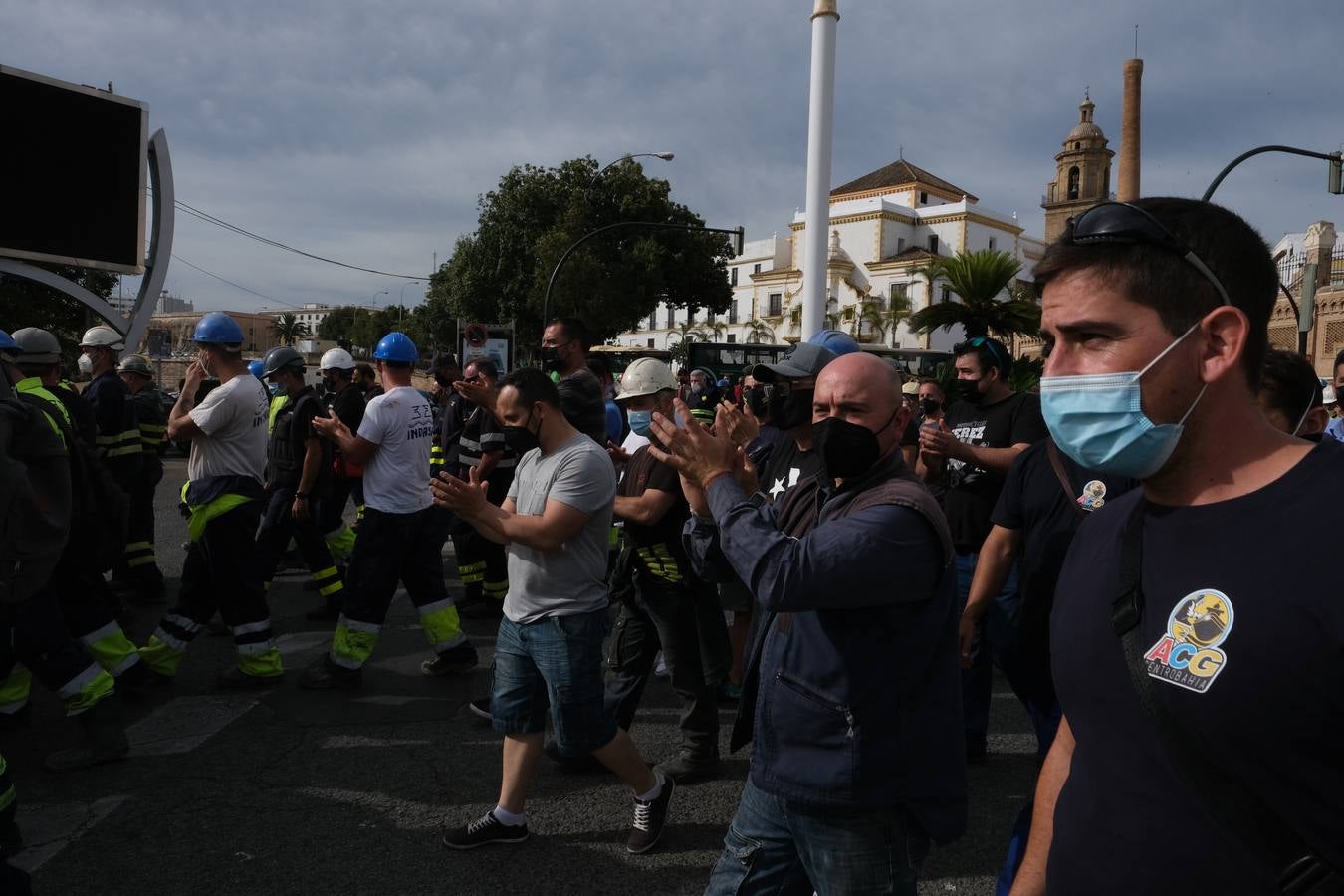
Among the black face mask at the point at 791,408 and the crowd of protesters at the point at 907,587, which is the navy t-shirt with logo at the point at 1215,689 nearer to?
the crowd of protesters at the point at 907,587

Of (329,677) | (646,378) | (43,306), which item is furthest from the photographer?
(43,306)

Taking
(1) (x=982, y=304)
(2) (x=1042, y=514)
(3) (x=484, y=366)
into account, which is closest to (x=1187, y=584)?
(2) (x=1042, y=514)

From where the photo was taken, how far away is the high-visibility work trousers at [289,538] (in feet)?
19.8

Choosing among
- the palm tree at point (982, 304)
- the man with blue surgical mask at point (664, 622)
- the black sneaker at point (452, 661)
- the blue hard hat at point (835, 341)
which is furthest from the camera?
the palm tree at point (982, 304)

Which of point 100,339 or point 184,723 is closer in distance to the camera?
point 184,723

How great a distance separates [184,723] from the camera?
15.6 feet

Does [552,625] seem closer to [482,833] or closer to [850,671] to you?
[482,833]

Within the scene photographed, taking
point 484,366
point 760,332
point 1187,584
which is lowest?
point 1187,584

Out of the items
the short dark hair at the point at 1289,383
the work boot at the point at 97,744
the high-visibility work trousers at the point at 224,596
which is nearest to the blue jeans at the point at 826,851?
the short dark hair at the point at 1289,383

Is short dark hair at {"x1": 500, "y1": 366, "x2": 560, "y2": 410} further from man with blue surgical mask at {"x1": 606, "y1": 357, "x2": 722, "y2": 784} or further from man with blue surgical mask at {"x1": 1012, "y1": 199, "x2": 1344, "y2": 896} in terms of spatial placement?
man with blue surgical mask at {"x1": 1012, "y1": 199, "x2": 1344, "y2": 896}

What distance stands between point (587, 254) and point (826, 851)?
33.3m

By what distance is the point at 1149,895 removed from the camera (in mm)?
1243

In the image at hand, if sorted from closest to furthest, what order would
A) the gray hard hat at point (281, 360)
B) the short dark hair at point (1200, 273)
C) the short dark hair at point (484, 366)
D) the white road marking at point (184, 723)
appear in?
1. the short dark hair at point (1200, 273)
2. the white road marking at point (184, 723)
3. the gray hard hat at point (281, 360)
4. the short dark hair at point (484, 366)

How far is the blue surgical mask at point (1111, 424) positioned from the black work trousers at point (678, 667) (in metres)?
2.88
